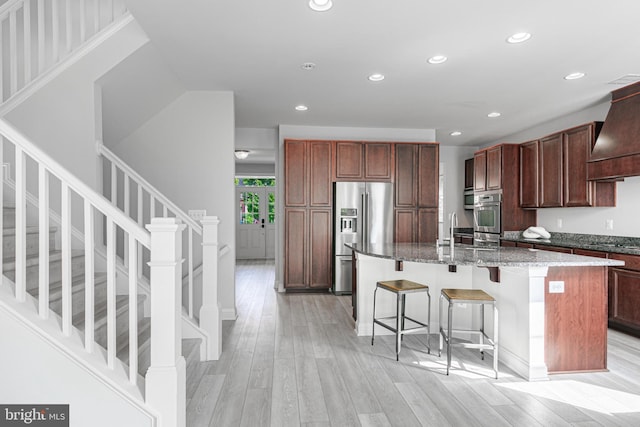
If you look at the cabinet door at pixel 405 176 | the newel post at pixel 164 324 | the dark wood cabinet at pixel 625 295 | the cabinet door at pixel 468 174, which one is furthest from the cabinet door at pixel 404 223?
the newel post at pixel 164 324

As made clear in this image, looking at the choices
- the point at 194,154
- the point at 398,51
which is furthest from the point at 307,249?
the point at 398,51

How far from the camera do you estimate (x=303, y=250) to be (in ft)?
18.5

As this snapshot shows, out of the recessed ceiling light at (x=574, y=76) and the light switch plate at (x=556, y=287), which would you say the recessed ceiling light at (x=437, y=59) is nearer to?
the recessed ceiling light at (x=574, y=76)

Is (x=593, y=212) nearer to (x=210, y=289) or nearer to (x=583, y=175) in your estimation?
(x=583, y=175)

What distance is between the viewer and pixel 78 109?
309cm

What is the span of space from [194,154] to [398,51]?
2.51 meters

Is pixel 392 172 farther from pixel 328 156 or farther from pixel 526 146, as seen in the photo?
pixel 526 146

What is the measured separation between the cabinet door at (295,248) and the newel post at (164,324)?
377 centimetres

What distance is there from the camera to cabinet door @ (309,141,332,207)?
5.65 m

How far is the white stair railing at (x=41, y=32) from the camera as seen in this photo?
293 centimetres

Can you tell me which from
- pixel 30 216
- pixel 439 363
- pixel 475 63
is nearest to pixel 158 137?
pixel 30 216

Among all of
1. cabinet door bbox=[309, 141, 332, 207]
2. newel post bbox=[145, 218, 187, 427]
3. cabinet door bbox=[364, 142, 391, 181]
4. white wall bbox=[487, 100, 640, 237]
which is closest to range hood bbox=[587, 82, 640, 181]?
white wall bbox=[487, 100, 640, 237]

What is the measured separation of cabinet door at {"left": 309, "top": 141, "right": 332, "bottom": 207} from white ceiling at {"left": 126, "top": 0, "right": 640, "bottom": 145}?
675 mm

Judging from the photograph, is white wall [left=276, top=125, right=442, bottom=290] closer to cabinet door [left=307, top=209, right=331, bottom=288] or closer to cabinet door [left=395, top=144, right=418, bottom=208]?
cabinet door [left=395, top=144, right=418, bottom=208]
